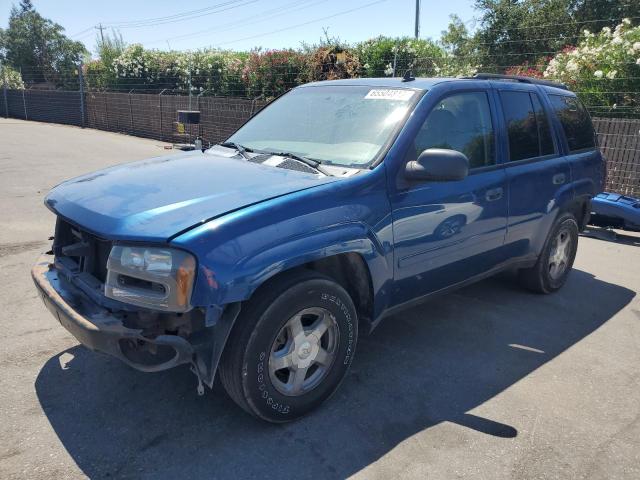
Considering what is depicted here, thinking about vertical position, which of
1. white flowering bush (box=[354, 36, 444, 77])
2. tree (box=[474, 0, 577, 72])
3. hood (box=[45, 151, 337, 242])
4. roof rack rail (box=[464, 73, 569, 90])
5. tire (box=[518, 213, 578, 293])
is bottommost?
tire (box=[518, 213, 578, 293])

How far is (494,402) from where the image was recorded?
133 inches

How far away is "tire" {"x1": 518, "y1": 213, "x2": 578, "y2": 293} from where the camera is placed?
199 inches

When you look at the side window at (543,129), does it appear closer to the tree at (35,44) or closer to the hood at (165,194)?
the hood at (165,194)

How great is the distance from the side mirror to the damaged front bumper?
1433 millimetres

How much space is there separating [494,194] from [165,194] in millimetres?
2419

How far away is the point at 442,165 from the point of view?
323 cm

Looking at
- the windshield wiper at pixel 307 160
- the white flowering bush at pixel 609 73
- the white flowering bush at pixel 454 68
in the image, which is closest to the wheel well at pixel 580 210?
the windshield wiper at pixel 307 160

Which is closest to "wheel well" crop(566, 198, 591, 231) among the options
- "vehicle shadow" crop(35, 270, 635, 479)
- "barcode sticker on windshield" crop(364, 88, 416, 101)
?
"vehicle shadow" crop(35, 270, 635, 479)

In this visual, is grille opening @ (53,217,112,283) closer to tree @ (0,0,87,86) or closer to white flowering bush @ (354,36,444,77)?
white flowering bush @ (354,36,444,77)

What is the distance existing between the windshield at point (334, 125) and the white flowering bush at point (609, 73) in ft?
24.2

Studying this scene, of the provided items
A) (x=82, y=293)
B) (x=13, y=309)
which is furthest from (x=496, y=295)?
(x=13, y=309)

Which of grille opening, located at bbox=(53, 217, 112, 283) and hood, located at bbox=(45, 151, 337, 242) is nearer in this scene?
hood, located at bbox=(45, 151, 337, 242)

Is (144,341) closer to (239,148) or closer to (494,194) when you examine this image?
(239,148)

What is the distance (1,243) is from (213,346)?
4624 millimetres
